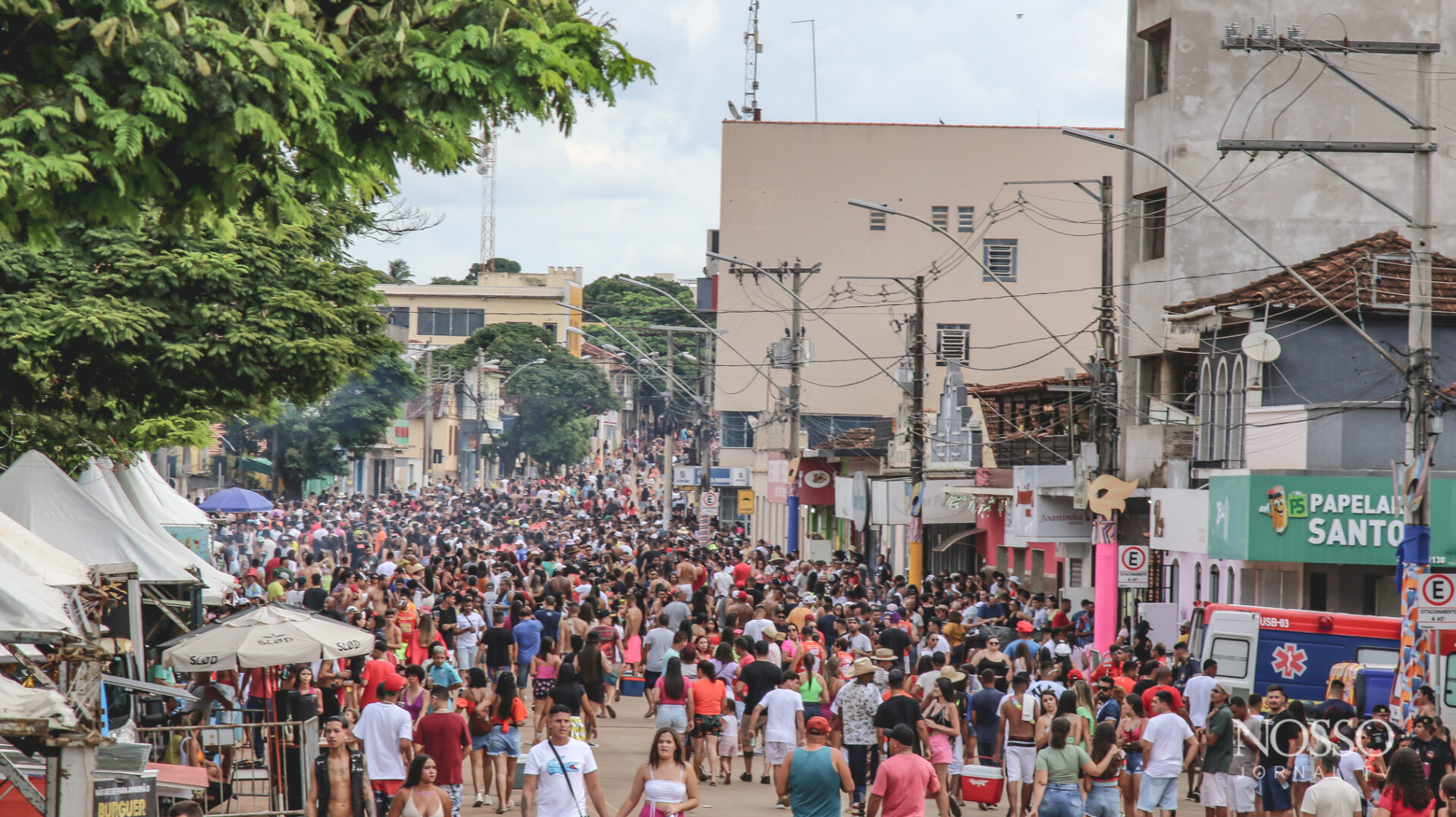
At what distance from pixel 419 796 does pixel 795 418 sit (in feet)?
108

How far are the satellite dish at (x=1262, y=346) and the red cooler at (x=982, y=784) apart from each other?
11794 millimetres

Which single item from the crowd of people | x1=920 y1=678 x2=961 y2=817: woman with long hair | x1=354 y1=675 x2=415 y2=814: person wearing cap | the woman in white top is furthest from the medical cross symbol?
x1=354 y1=675 x2=415 y2=814: person wearing cap

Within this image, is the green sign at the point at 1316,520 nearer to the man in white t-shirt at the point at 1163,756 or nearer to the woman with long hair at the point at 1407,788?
the man in white t-shirt at the point at 1163,756

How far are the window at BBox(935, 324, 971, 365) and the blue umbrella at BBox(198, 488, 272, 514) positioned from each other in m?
33.9

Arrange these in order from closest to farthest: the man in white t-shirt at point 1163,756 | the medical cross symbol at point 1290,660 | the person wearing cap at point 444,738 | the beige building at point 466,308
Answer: the person wearing cap at point 444,738 → the man in white t-shirt at point 1163,756 → the medical cross symbol at point 1290,660 → the beige building at point 466,308

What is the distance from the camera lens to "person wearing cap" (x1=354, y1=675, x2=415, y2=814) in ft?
47.0

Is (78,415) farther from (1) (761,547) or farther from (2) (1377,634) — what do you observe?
(1) (761,547)

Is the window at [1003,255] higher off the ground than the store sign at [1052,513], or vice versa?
the window at [1003,255]

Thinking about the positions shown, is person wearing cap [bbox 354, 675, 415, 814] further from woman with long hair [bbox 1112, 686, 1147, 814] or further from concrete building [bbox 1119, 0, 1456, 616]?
concrete building [bbox 1119, 0, 1456, 616]

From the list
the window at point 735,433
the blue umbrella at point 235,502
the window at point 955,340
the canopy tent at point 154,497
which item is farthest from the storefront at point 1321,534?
the window at point 735,433

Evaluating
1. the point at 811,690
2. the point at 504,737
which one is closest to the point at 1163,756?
the point at 811,690

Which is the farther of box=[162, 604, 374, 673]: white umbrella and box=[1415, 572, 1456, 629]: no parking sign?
box=[1415, 572, 1456, 629]: no parking sign

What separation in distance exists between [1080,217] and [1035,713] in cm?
5593

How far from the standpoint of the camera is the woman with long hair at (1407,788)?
481 inches
